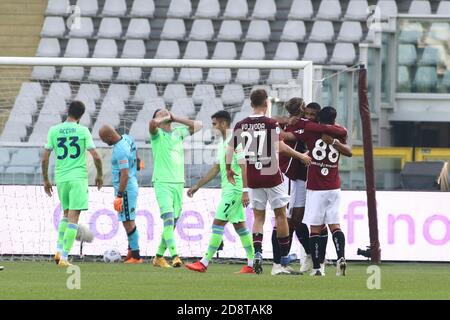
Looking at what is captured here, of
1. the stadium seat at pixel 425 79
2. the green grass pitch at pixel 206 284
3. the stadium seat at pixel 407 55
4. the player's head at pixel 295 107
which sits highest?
the stadium seat at pixel 407 55

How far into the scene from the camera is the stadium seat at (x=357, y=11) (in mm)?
25562

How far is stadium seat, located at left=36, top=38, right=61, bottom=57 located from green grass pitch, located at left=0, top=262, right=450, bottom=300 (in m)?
10.5

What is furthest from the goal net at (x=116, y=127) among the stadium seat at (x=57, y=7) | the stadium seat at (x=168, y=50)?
the stadium seat at (x=57, y=7)

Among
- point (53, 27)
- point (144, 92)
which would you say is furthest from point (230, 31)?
point (144, 92)

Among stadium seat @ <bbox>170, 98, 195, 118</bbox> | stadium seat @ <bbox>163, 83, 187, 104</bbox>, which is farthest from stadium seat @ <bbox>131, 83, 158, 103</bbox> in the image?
stadium seat @ <bbox>170, 98, 195, 118</bbox>

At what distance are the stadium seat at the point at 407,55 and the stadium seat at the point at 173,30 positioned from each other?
4.57 m

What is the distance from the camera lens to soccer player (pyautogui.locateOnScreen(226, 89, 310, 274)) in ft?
46.2

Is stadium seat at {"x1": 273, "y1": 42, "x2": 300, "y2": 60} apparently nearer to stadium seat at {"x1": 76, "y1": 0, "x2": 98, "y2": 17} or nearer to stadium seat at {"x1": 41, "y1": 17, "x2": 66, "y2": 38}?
stadium seat at {"x1": 76, "y1": 0, "x2": 98, "y2": 17}

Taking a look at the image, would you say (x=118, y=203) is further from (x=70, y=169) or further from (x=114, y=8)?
(x=114, y=8)

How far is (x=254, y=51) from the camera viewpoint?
25.6 m

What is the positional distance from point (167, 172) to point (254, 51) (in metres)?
9.85

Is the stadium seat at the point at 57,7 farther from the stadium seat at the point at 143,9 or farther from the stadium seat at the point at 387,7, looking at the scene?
the stadium seat at the point at 387,7
